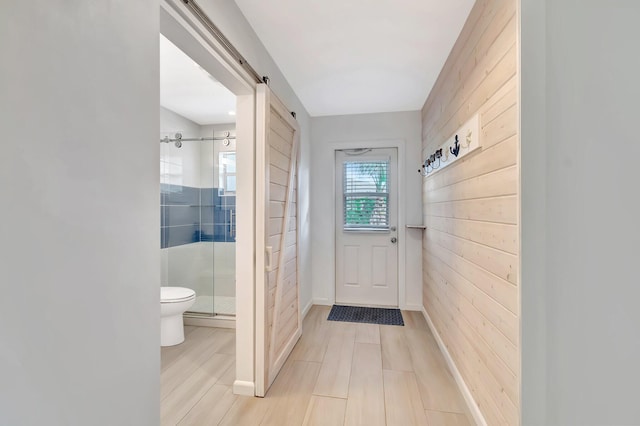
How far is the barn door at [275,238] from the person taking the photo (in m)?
1.89

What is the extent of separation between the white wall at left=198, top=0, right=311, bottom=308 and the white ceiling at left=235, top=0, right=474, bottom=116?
0.23ft

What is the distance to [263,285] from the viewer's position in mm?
1894

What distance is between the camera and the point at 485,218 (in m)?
1.53

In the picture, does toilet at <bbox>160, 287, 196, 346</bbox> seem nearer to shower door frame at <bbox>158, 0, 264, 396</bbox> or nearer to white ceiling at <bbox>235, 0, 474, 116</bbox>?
shower door frame at <bbox>158, 0, 264, 396</bbox>

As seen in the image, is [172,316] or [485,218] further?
[172,316]

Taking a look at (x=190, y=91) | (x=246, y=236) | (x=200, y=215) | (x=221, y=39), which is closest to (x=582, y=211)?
(x=221, y=39)

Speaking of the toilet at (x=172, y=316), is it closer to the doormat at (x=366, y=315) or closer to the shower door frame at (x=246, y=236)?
the shower door frame at (x=246, y=236)

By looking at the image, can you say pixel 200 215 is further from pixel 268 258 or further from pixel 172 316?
pixel 268 258

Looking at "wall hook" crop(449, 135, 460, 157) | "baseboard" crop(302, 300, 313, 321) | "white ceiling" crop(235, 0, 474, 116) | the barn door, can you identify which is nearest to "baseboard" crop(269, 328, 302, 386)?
the barn door

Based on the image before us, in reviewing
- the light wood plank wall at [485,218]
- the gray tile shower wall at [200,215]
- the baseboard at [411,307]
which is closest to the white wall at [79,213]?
the light wood plank wall at [485,218]

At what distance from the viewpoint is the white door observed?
358 centimetres

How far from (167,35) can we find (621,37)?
1.47 metres

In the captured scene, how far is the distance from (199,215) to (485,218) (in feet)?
10.3

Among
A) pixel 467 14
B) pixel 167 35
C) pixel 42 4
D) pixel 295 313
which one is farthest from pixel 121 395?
pixel 467 14
